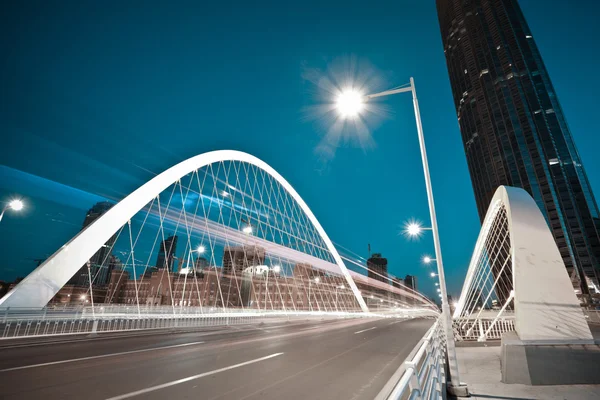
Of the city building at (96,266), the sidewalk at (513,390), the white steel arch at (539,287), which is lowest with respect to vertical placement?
the sidewalk at (513,390)

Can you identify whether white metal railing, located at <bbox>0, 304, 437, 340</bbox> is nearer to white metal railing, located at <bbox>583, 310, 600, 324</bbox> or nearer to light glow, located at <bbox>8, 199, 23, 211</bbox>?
light glow, located at <bbox>8, 199, 23, 211</bbox>

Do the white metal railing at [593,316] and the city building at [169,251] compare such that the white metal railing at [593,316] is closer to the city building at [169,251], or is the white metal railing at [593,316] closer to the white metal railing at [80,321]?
the white metal railing at [80,321]

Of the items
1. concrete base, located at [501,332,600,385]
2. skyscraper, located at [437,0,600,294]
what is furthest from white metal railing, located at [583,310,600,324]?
skyscraper, located at [437,0,600,294]

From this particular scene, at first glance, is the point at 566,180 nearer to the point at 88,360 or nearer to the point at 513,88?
the point at 513,88

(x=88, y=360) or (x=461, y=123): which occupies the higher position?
(x=461, y=123)

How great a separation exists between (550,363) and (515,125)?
314 feet

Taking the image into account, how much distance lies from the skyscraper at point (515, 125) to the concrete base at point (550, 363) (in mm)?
75972

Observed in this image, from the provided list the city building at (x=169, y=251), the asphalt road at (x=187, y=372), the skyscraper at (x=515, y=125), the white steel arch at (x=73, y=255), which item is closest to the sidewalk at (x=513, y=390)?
the asphalt road at (x=187, y=372)

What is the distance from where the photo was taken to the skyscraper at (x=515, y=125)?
6769cm

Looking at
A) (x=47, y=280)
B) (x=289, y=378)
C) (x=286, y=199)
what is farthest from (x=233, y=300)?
(x=289, y=378)

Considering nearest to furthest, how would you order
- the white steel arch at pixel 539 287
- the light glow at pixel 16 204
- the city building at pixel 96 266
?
the white steel arch at pixel 539 287, the light glow at pixel 16 204, the city building at pixel 96 266

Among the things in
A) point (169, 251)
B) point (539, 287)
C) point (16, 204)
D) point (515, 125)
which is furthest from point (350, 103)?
point (515, 125)

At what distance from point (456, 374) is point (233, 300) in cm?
11772

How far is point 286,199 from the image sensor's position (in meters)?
46.9
